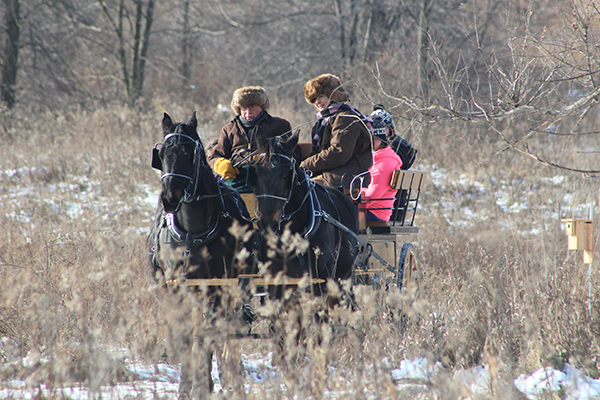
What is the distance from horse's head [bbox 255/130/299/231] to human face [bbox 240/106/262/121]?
3.54 ft

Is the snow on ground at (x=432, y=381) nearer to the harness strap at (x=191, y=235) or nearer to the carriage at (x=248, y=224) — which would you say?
the carriage at (x=248, y=224)

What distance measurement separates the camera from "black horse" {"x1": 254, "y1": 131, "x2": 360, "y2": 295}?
418cm

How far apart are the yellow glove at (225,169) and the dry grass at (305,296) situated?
42.3 inches

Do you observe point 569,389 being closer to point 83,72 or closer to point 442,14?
Answer: point 442,14

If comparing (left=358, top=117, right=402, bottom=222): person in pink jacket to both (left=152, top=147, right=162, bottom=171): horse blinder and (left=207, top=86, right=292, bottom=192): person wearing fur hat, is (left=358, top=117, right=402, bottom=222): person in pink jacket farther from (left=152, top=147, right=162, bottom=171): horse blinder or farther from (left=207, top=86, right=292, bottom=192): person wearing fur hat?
(left=152, top=147, right=162, bottom=171): horse blinder

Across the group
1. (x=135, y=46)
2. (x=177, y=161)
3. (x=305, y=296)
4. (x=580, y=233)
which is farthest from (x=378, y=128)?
(x=135, y=46)

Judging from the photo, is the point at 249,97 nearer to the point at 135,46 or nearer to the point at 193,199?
the point at 193,199

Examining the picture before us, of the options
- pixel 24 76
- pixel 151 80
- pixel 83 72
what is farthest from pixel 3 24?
pixel 151 80

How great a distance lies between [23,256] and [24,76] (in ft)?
41.2

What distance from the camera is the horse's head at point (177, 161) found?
3996 mm

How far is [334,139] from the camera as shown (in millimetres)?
5602

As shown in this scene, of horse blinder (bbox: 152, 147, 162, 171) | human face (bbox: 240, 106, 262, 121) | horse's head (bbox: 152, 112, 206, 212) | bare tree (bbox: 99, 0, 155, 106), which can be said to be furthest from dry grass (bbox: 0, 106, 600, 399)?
bare tree (bbox: 99, 0, 155, 106)

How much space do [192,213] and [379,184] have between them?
2225 millimetres

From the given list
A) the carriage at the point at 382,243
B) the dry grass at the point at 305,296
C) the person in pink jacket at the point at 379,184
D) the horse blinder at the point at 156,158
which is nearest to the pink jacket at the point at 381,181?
the person in pink jacket at the point at 379,184
